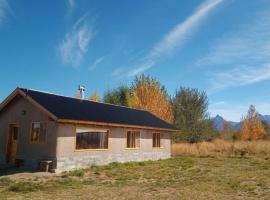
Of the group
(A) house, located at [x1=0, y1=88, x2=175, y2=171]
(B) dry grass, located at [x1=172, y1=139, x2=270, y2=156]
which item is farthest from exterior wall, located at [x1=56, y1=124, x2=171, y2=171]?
(B) dry grass, located at [x1=172, y1=139, x2=270, y2=156]

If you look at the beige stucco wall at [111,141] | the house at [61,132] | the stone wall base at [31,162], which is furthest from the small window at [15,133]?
the beige stucco wall at [111,141]

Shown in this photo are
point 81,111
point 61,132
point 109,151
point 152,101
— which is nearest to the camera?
point 61,132

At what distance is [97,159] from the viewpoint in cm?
2181

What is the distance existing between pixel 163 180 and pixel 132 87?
120 feet

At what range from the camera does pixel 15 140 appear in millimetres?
21656

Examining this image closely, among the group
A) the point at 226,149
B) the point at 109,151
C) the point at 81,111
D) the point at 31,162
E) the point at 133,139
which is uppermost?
the point at 81,111

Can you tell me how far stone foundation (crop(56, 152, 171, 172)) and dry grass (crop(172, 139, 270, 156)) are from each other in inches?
276

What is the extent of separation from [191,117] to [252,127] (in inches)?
397

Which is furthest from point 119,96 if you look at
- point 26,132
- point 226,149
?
point 26,132

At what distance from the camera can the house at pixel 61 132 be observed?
760 inches

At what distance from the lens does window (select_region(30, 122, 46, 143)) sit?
1991 centimetres

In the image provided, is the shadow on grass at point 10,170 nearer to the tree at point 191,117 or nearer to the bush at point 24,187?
the bush at point 24,187

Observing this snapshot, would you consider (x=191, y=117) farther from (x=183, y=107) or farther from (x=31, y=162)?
(x=31, y=162)

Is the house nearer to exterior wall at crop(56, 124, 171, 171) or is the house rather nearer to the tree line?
exterior wall at crop(56, 124, 171, 171)
